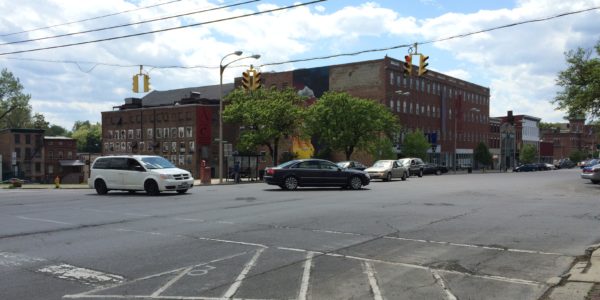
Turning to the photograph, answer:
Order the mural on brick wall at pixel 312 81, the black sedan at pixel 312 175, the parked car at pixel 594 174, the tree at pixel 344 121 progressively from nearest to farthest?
the black sedan at pixel 312 175
the parked car at pixel 594 174
the tree at pixel 344 121
the mural on brick wall at pixel 312 81

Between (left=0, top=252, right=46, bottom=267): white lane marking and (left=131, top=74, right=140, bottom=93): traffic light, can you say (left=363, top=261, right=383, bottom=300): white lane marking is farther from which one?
(left=131, top=74, right=140, bottom=93): traffic light

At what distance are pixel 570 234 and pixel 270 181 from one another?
14.7m

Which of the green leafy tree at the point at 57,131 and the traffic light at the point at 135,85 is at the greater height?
the green leafy tree at the point at 57,131

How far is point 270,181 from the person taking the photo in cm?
2362

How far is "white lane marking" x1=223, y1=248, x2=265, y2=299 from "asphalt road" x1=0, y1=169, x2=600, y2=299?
0.01m

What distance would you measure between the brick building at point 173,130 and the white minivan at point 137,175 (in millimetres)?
50397

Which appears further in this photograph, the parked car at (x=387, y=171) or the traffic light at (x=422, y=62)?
the parked car at (x=387, y=171)

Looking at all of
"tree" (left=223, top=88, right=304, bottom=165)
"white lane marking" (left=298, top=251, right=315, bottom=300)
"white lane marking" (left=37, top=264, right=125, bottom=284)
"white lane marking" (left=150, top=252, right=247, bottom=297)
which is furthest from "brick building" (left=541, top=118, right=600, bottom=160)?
"white lane marking" (left=37, top=264, right=125, bottom=284)

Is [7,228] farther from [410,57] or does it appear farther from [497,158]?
[497,158]

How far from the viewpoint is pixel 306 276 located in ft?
22.6

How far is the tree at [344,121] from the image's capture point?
50.7 meters

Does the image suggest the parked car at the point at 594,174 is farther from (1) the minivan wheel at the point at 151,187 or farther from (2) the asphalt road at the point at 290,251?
(1) the minivan wheel at the point at 151,187

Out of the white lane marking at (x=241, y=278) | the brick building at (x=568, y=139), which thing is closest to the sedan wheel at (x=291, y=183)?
the white lane marking at (x=241, y=278)

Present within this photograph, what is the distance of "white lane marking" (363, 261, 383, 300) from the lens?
5996mm
